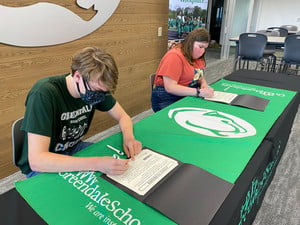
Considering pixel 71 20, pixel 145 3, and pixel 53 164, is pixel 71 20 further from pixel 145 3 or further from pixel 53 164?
pixel 53 164

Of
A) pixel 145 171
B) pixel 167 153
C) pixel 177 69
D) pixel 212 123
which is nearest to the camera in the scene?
pixel 145 171

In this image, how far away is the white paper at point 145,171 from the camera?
0.79 m

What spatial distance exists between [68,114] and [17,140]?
0.24 meters

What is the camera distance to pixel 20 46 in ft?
5.47

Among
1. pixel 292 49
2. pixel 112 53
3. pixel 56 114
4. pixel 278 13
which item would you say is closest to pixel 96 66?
pixel 56 114

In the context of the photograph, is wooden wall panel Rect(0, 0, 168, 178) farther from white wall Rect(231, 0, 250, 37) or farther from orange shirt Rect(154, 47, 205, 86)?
white wall Rect(231, 0, 250, 37)

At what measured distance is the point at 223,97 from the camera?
1584 millimetres

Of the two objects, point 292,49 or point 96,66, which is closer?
point 96,66

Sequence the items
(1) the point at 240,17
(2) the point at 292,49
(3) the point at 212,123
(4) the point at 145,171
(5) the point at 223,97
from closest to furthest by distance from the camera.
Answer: (4) the point at 145,171 → (3) the point at 212,123 → (5) the point at 223,97 → (2) the point at 292,49 → (1) the point at 240,17

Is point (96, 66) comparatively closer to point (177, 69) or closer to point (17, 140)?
point (17, 140)

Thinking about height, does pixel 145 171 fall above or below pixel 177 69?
below

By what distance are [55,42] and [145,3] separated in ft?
3.92

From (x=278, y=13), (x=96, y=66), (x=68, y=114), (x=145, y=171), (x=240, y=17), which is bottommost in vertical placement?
(x=145, y=171)

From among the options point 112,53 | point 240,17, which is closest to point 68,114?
point 112,53
